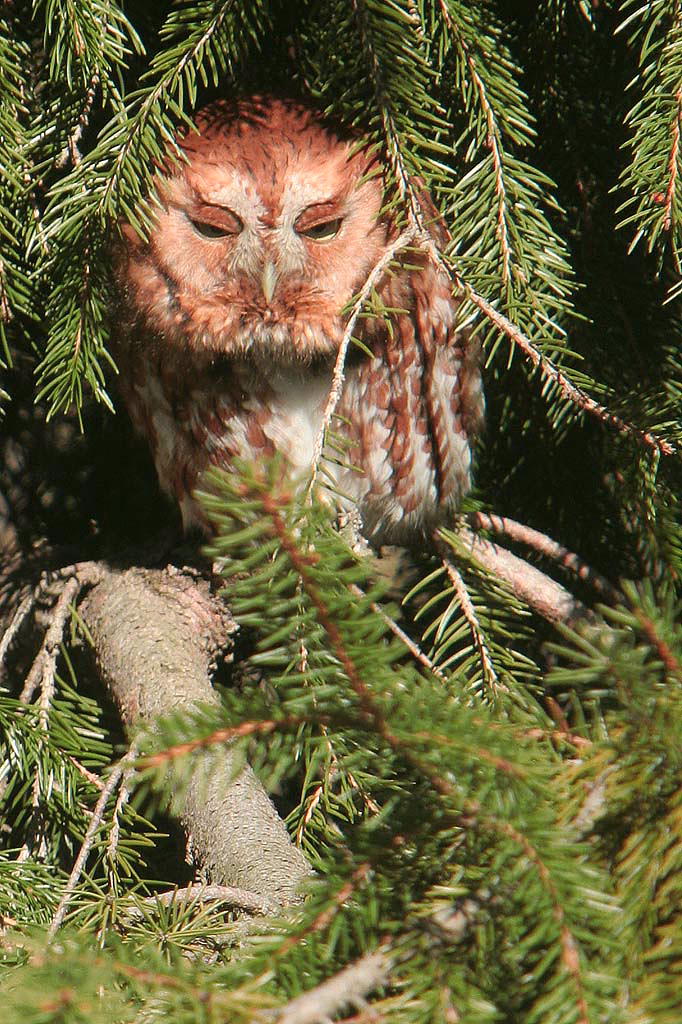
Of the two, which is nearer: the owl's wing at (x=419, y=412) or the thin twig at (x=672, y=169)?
the thin twig at (x=672, y=169)

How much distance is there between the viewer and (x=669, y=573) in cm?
140

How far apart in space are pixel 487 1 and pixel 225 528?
107cm

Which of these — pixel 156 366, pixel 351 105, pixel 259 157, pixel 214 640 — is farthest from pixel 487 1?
pixel 214 640

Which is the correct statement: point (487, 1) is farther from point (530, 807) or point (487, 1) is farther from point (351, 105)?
point (530, 807)

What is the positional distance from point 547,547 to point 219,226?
27.9 inches

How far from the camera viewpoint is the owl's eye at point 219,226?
1598mm

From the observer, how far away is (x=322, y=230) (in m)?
1.63

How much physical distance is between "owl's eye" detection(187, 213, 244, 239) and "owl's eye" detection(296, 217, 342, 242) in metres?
0.10

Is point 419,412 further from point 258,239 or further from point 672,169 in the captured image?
point 672,169

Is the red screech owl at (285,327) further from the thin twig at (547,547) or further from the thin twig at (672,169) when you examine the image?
the thin twig at (672,169)

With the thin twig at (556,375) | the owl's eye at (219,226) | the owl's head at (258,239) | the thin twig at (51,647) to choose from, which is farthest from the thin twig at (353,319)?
the thin twig at (51,647)

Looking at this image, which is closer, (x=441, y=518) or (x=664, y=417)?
(x=664, y=417)

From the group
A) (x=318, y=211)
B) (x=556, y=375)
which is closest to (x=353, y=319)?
(x=556, y=375)

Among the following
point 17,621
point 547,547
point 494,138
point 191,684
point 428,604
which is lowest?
point 17,621
